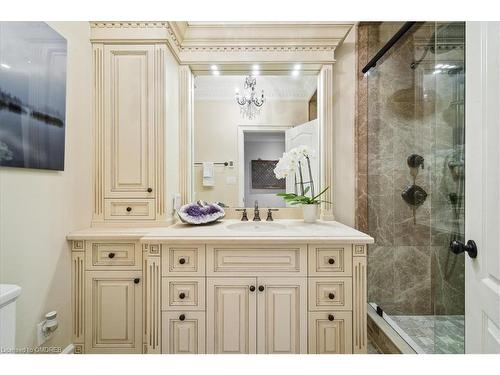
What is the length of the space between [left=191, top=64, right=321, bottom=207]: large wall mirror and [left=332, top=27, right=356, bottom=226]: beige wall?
5.8 inches

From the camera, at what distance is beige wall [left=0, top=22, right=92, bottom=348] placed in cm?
105

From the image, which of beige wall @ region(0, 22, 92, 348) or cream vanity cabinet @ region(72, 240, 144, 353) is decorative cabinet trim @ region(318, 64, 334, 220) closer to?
cream vanity cabinet @ region(72, 240, 144, 353)

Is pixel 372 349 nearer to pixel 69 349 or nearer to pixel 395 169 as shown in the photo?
pixel 395 169

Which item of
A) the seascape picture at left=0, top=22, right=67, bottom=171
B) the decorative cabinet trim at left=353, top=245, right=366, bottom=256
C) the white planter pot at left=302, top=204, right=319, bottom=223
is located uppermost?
the seascape picture at left=0, top=22, right=67, bottom=171

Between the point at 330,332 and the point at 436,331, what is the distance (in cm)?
67

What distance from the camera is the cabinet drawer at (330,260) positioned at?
3.94 ft

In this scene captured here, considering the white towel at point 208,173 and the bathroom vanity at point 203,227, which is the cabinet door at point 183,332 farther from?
the white towel at point 208,173

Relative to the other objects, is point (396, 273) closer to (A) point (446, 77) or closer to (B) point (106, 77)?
(A) point (446, 77)

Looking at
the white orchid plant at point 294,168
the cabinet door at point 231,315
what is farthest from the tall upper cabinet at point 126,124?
the white orchid plant at point 294,168

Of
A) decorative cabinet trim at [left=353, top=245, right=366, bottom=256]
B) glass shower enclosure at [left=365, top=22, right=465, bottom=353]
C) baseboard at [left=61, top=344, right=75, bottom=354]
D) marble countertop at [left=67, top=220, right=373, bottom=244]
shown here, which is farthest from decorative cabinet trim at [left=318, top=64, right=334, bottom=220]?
baseboard at [left=61, top=344, right=75, bottom=354]

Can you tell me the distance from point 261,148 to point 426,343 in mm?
1601

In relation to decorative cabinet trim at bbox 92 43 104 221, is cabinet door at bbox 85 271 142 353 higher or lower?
lower

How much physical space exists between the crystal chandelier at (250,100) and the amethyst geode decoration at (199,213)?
0.76 m

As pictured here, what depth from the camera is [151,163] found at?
151 centimetres
